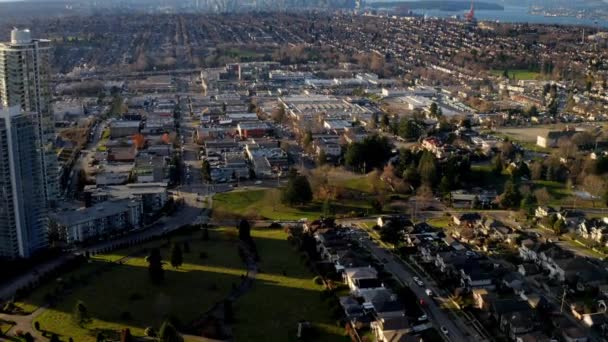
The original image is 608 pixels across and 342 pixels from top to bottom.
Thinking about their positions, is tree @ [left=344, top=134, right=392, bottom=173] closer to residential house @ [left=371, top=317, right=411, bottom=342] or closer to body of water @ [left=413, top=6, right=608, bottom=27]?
residential house @ [left=371, top=317, right=411, bottom=342]

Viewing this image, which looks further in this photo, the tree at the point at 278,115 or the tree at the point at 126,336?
the tree at the point at 278,115

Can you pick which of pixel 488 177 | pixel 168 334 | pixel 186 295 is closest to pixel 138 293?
pixel 186 295

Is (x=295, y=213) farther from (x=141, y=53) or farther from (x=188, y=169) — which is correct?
(x=141, y=53)

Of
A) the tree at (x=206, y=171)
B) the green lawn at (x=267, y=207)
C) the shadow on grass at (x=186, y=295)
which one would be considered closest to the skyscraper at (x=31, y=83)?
the tree at (x=206, y=171)

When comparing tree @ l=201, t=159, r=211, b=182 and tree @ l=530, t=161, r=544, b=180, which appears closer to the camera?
tree @ l=530, t=161, r=544, b=180

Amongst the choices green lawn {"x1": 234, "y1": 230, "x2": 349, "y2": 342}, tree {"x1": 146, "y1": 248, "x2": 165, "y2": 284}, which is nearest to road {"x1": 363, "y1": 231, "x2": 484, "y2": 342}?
green lawn {"x1": 234, "y1": 230, "x2": 349, "y2": 342}

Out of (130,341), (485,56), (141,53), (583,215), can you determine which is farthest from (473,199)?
(141,53)

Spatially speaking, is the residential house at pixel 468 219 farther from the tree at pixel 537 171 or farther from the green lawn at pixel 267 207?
the tree at pixel 537 171
